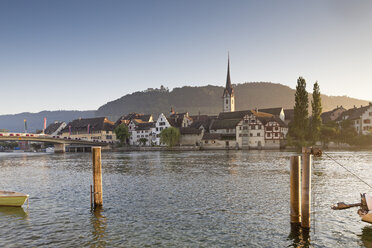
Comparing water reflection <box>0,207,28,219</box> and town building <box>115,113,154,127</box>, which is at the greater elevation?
town building <box>115,113,154,127</box>

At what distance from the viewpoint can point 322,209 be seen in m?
21.6

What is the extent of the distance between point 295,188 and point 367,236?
450cm

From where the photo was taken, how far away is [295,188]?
634 inches

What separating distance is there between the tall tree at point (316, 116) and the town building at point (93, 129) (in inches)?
4183

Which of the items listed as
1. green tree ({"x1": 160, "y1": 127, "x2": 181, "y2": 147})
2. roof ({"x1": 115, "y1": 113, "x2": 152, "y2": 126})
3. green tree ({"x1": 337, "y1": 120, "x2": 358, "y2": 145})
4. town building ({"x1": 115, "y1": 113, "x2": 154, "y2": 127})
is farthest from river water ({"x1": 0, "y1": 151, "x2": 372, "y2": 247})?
roof ({"x1": 115, "y1": 113, "x2": 152, "y2": 126})

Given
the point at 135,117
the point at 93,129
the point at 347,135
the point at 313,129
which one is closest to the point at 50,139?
the point at 93,129

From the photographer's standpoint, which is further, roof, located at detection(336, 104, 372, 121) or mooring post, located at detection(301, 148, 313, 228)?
roof, located at detection(336, 104, 372, 121)

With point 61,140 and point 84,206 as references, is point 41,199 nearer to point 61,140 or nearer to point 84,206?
point 84,206

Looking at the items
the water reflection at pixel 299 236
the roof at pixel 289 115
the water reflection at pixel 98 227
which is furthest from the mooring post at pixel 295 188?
the roof at pixel 289 115

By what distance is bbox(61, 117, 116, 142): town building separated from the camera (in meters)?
170

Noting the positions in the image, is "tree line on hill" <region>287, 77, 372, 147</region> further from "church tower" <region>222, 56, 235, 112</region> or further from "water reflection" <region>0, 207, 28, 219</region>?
"water reflection" <region>0, 207, 28, 219</region>

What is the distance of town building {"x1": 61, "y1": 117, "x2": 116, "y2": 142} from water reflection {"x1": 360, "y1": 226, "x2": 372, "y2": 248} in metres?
156

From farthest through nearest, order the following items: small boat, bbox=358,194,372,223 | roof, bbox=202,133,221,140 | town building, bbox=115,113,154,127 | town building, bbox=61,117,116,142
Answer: town building, bbox=115,113,154,127 → town building, bbox=61,117,116,142 → roof, bbox=202,133,221,140 → small boat, bbox=358,194,372,223

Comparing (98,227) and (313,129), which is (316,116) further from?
(98,227)
